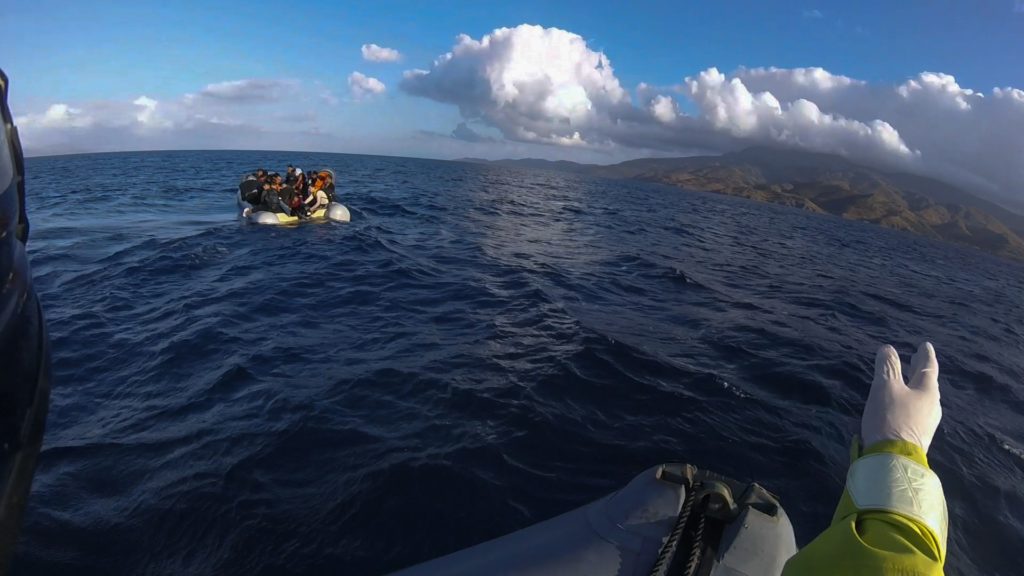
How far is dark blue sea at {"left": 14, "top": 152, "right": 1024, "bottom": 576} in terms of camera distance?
4.24m

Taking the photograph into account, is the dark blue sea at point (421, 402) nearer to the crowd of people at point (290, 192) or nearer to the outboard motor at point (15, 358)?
the outboard motor at point (15, 358)

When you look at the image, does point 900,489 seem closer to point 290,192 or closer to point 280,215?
point 280,215

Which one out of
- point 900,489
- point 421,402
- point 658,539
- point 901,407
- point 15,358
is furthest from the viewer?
point 421,402

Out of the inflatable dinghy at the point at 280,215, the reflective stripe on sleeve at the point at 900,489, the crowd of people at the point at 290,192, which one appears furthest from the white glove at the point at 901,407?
the crowd of people at the point at 290,192

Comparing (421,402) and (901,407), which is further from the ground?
(901,407)

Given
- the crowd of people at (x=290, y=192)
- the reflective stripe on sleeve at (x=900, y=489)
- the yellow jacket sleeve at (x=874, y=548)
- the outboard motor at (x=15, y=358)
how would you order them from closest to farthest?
the yellow jacket sleeve at (x=874, y=548) → the reflective stripe on sleeve at (x=900, y=489) → the outboard motor at (x=15, y=358) → the crowd of people at (x=290, y=192)

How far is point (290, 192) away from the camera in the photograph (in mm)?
20375

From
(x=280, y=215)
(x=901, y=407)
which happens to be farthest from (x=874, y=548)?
(x=280, y=215)

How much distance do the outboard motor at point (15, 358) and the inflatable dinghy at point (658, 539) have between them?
10.7 feet

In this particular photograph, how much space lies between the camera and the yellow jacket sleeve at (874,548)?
1.79 metres

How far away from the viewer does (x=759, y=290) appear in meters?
14.4

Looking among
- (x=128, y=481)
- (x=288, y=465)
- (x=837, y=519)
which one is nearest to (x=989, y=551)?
(x=837, y=519)

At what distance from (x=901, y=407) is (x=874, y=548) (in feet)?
4.65

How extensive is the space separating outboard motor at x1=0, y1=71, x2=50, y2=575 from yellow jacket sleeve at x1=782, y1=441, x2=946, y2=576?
5.13m
